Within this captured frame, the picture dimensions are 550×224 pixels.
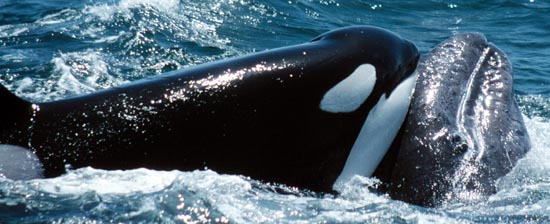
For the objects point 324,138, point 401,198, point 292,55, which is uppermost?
point 292,55

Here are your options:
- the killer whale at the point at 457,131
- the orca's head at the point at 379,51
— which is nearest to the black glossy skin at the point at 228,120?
the orca's head at the point at 379,51

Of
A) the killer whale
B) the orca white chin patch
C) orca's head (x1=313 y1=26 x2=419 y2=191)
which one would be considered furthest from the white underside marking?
the orca white chin patch

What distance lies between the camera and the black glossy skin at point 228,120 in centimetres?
714

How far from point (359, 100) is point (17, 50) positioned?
34.8 feet

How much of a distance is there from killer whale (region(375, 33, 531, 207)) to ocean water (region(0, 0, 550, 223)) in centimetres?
20

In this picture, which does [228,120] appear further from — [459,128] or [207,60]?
[207,60]

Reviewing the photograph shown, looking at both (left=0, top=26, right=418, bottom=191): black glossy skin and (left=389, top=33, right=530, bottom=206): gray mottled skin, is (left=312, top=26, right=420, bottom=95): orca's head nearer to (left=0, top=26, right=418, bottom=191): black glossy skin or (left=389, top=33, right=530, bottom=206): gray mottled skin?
→ (left=0, top=26, right=418, bottom=191): black glossy skin

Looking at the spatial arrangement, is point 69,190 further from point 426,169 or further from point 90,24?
point 90,24

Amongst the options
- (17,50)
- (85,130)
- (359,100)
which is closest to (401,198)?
(359,100)

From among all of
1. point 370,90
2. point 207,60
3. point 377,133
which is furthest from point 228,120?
point 207,60

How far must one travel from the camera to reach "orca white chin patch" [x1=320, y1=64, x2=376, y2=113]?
7969 millimetres

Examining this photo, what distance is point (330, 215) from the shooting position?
7273mm

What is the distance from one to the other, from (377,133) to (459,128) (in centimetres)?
121

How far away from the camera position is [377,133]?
336 inches
